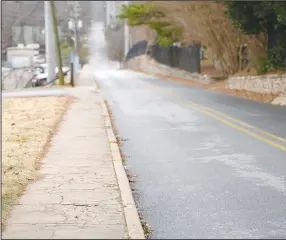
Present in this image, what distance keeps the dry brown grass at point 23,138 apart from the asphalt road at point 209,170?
156 cm

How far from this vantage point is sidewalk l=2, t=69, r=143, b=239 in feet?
18.4

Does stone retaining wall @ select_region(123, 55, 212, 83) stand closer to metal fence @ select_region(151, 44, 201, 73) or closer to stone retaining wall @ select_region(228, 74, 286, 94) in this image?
metal fence @ select_region(151, 44, 201, 73)

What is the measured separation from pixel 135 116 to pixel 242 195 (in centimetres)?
984

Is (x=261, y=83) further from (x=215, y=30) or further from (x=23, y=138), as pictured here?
(x=23, y=138)

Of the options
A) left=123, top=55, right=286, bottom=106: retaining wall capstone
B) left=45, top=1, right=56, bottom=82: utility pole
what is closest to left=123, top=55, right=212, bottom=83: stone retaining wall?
left=123, top=55, right=286, bottom=106: retaining wall capstone

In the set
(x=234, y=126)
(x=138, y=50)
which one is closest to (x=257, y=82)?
(x=234, y=126)

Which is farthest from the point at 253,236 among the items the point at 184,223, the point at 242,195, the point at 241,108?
the point at 241,108

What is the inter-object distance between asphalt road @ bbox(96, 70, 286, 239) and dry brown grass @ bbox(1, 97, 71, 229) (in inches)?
61.4

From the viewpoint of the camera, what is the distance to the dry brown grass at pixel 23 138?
7.73m

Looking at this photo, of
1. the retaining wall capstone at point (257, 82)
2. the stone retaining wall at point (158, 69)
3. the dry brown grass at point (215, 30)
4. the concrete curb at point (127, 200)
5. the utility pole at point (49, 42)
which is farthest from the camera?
the stone retaining wall at point (158, 69)

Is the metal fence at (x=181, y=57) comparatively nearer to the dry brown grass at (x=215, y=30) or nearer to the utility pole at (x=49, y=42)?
the dry brown grass at (x=215, y=30)

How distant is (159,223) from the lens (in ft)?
20.5

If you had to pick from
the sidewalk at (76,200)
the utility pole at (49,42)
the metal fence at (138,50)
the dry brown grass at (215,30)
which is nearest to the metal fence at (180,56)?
the dry brown grass at (215,30)

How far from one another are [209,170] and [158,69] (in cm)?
4266
